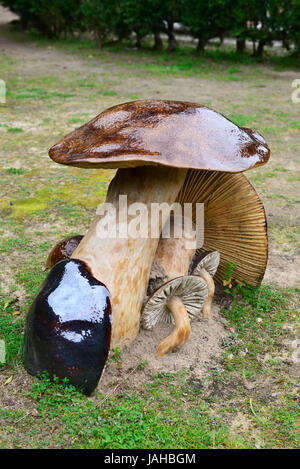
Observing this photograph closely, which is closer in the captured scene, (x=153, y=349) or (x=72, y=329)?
(x=72, y=329)

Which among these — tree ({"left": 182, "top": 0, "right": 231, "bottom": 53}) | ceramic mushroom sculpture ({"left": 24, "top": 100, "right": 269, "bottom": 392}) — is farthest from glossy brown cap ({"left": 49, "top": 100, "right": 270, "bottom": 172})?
tree ({"left": 182, "top": 0, "right": 231, "bottom": 53})

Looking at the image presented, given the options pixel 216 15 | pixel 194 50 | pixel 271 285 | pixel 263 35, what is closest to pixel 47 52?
pixel 194 50

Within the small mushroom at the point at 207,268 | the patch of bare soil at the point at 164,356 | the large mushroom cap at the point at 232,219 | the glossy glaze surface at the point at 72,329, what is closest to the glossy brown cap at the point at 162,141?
the large mushroom cap at the point at 232,219

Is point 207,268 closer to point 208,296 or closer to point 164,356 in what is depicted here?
point 208,296

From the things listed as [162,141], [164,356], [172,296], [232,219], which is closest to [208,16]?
[232,219]

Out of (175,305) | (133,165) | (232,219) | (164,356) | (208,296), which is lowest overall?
(164,356)

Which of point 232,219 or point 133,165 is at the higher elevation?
point 133,165

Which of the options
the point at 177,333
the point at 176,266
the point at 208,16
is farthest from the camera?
the point at 208,16

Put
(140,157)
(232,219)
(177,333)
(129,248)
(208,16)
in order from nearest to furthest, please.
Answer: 1. (140,157)
2. (129,248)
3. (177,333)
4. (232,219)
5. (208,16)

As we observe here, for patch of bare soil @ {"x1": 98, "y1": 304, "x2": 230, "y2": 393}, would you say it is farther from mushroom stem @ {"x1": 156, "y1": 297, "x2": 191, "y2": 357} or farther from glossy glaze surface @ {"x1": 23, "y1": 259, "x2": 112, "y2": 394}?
glossy glaze surface @ {"x1": 23, "y1": 259, "x2": 112, "y2": 394}
